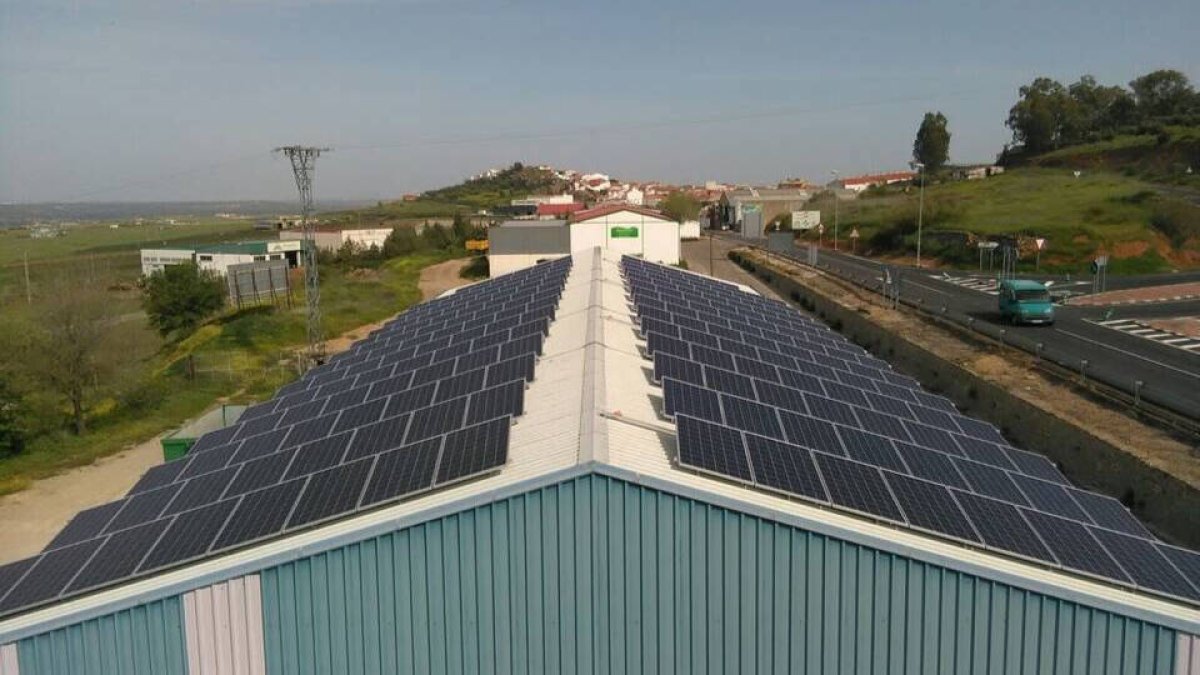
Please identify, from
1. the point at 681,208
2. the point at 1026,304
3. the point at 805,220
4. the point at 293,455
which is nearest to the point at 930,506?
the point at 293,455

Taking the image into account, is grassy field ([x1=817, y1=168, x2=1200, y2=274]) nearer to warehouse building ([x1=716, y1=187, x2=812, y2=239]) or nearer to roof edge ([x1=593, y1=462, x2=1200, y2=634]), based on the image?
warehouse building ([x1=716, y1=187, x2=812, y2=239])

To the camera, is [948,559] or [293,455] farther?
[293,455]

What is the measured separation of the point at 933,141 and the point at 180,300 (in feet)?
386

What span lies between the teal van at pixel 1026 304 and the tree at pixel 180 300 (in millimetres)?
45649

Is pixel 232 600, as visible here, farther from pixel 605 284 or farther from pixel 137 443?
pixel 137 443

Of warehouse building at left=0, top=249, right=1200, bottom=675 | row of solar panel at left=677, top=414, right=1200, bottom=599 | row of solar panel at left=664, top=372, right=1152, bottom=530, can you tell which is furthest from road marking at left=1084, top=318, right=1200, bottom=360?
warehouse building at left=0, top=249, right=1200, bottom=675

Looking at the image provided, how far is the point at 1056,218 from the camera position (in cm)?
7169

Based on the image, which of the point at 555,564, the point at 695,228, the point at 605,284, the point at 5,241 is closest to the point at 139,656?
the point at 555,564

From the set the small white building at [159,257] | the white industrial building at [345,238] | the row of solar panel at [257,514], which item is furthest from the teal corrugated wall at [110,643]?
the white industrial building at [345,238]

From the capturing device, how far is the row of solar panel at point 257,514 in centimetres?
878

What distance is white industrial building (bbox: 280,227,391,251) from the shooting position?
104000mm

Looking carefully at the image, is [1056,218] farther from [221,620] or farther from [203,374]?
[221,620]

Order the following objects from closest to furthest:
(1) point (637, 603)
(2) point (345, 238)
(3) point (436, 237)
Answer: (1) point (637, 603) → (3) point (436, 237) → (2) point (345, 238)

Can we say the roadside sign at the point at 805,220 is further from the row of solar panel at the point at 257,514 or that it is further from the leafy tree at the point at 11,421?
the row of solar panel at the point at 257,514
